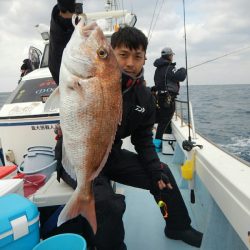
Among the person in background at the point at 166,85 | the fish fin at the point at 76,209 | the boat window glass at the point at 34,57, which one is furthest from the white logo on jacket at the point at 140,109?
the boat window glass at the point at 34,57

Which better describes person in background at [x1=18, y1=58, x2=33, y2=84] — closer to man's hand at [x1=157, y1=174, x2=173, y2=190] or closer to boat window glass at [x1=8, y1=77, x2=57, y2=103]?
boat window glass at [x1=8, y1=77, x2=57, y2=103]

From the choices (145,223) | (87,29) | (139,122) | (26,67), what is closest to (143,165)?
(139,122)

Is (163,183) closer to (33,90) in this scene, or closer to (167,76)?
(33,90)

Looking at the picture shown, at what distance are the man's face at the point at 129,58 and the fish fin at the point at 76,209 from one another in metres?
1.06

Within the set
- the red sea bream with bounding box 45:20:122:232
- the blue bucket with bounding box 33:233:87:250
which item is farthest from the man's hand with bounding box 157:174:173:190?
the red sea bream with bounding box 45:20:122:232

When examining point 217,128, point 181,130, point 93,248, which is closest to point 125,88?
point 93,248

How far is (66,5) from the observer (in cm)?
160

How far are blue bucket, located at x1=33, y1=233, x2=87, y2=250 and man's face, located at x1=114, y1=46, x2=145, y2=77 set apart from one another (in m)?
1.25

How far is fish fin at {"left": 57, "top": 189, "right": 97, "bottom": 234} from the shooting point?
159cm

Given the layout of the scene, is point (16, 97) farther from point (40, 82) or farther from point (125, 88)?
point (125, 88)

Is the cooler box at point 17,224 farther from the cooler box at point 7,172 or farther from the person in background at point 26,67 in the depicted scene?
the person in background at point 26,67

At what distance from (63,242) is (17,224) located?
1.09 feet

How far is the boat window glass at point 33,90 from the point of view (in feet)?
16.2

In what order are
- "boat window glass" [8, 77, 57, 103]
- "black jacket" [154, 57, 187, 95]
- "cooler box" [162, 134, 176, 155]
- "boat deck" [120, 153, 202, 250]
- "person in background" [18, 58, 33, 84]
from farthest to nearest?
"person in background" [18, 58, 33, 84] → "black jacket" [154, 57, 187, 95] → "cooler box" [162, 134, 176, 155] → "boat window glass" [8, 77, 57, 103] → "boat deck" [120, 153, 202, 250]
